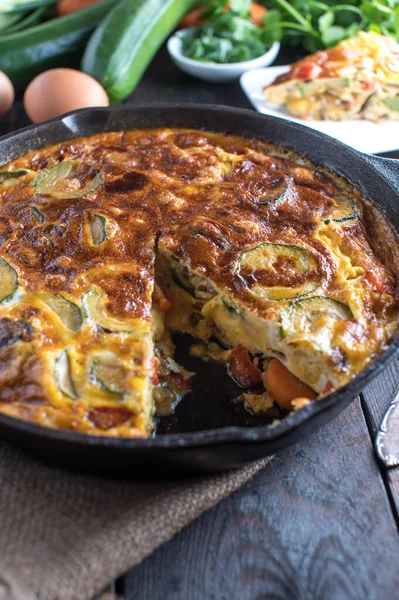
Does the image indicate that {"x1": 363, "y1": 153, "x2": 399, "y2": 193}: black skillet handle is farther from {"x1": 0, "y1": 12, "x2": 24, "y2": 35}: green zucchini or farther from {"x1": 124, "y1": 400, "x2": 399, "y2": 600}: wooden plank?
{"x1": 0, "y1": 12, "x2": 24, "y2": 35}: green zucchini

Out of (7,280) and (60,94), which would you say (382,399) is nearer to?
(7,280)

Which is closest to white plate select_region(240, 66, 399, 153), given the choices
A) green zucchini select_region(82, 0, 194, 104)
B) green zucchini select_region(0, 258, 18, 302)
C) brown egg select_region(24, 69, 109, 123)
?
green zucchini select_region(82, 0, 194, 104)

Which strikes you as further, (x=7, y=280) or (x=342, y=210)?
(x=342, y=210)

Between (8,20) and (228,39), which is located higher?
(8,20)

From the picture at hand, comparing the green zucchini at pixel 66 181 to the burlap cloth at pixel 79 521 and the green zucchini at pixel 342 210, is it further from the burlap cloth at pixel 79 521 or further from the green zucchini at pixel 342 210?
the burlap cloth at pixel 79 521

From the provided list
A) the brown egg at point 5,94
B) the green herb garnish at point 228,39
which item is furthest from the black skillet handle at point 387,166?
the brown egg at point 5,94

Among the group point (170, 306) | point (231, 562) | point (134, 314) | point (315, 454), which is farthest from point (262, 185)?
point (231, 562)

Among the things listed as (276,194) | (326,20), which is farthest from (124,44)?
(276,194)
